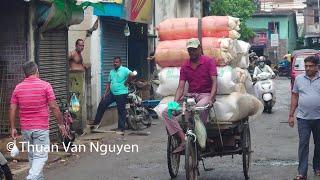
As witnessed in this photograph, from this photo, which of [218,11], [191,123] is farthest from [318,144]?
[218,11]

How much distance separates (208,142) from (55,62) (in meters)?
5.43

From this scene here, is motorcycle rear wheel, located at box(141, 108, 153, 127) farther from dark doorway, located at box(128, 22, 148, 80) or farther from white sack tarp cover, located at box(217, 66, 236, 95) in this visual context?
white sack tarp cover, located at box(217, 66, 236, 95)

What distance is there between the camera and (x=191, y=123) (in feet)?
24.5

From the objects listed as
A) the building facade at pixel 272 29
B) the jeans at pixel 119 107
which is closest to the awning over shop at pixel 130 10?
the jeans at pixel 119 107

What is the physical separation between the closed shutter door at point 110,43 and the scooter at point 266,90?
432 centimetres

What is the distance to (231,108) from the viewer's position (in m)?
7.96

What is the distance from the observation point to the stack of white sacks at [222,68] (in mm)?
8031

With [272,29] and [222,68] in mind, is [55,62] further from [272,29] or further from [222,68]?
[272,29]

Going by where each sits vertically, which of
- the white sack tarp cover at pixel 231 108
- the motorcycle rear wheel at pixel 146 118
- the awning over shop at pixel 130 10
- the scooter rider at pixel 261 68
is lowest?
the motorcycle rear wheel at pixel 146 118

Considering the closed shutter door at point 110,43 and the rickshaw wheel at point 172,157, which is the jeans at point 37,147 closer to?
the rickshaw wheel at point 172,157

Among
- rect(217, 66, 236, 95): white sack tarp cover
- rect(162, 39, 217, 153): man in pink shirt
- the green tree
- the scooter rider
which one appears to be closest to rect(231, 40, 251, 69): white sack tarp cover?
rect(217, 66, 236, 95): white sack tarp cover

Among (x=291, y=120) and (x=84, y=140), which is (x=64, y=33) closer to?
(x=84, y=140)

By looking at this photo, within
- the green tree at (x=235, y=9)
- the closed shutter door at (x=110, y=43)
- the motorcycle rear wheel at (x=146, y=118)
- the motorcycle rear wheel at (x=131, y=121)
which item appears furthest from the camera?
the green tree at (x=235, y=9)

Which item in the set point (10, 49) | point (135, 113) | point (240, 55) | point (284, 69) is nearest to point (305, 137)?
point (240, 55)
